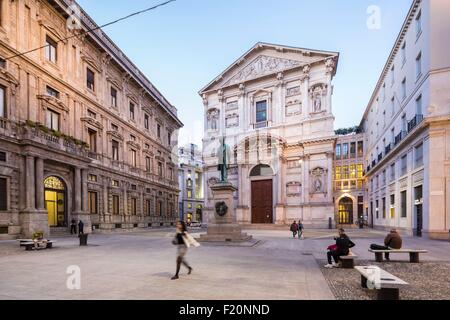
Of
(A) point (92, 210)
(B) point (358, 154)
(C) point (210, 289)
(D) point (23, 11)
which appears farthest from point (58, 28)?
(B) point (358, 154)

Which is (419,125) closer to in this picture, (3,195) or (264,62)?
(264,62)

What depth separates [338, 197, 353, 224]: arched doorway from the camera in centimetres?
5793

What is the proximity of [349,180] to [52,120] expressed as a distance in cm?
5286

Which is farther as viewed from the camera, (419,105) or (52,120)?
(419,105)

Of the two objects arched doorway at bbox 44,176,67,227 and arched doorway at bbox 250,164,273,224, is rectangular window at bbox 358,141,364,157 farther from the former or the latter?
arched doorway at bbox 44,176,67,227

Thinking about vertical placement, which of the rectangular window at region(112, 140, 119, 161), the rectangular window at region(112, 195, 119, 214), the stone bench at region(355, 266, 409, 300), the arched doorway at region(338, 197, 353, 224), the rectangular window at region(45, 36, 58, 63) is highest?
the rectangular window at region(45, 36, 58, 63)

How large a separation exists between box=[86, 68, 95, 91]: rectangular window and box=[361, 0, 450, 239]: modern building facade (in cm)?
3024

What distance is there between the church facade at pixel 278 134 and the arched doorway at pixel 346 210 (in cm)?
2459

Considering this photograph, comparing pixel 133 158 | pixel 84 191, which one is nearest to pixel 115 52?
pixel 133 158

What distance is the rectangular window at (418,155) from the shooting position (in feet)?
79.4

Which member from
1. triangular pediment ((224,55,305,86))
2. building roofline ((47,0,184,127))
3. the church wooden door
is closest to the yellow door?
building roofline ((47,0,184,127))

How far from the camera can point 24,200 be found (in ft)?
66.9

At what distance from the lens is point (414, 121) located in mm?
24891

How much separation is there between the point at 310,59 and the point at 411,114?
17373mm
